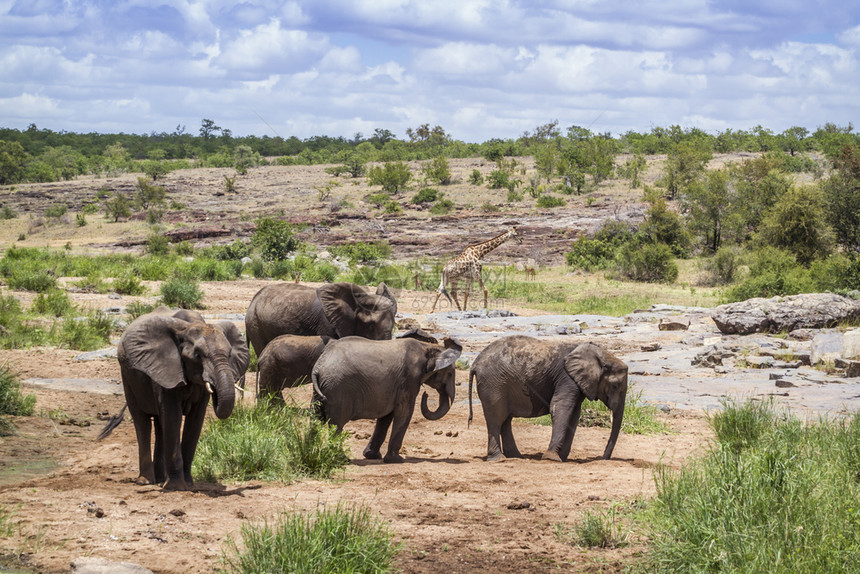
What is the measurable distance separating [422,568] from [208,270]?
25785 millimetres

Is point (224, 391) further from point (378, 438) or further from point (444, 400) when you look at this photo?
point (444, 400)

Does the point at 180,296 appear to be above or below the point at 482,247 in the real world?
below

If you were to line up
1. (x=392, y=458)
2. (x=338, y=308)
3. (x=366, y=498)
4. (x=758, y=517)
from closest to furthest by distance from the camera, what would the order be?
(x=758, y=517), (x=366, y=498), (x=392, y=458), (x=338, y=308)

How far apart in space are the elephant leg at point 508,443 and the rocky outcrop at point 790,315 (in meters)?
10.6

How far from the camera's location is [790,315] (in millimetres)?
19094

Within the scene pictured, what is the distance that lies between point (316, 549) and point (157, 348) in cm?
264

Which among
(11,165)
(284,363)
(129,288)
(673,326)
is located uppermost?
(11,165)

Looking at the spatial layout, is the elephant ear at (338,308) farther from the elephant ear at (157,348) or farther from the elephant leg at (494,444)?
the elephant ear at (157,348)

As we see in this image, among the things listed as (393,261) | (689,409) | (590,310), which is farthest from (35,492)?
(393,261)

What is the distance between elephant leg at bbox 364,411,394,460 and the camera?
9.62 meters

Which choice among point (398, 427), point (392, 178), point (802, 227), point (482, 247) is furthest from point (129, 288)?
point (392, 178)

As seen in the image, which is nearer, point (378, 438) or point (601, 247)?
point (378, 438)

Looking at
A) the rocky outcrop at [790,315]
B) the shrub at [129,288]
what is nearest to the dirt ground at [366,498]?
the rocky outcrop at [790,315]

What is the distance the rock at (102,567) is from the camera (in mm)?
5152
